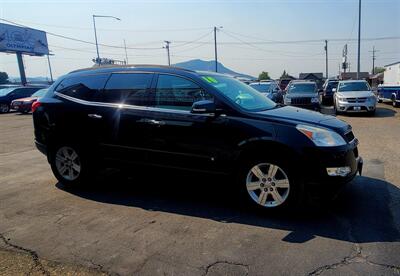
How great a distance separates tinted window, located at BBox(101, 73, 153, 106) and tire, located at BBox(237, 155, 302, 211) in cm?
172

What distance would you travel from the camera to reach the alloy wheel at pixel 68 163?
535 centimetres

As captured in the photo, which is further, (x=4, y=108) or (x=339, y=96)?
(x=4, y=108)

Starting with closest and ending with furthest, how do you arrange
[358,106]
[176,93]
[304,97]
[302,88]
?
[176,93] < [358,106] < [304,97] < [302,88]

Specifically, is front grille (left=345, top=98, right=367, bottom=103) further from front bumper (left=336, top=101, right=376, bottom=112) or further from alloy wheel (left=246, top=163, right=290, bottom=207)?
alloy wheel (left=246, top=163, right=290, bottom=207)

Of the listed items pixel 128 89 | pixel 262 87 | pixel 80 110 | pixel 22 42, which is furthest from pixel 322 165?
pixel 22 42

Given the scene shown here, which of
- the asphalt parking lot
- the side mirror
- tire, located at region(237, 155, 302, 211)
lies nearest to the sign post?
the asphalt parking lot

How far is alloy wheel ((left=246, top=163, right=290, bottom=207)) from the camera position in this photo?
409 centimetres

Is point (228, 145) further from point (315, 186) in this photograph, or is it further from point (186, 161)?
point (315, 186)

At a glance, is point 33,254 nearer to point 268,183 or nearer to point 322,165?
point 268,183

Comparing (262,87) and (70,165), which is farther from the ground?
(262,87)

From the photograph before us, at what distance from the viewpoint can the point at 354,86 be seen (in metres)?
16.4

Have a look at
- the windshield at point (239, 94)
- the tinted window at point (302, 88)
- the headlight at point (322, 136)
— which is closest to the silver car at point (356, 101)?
the tinted window at point (302, 88)

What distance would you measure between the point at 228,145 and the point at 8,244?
8.84 feet

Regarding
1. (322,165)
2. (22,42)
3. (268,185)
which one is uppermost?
(22,42)
